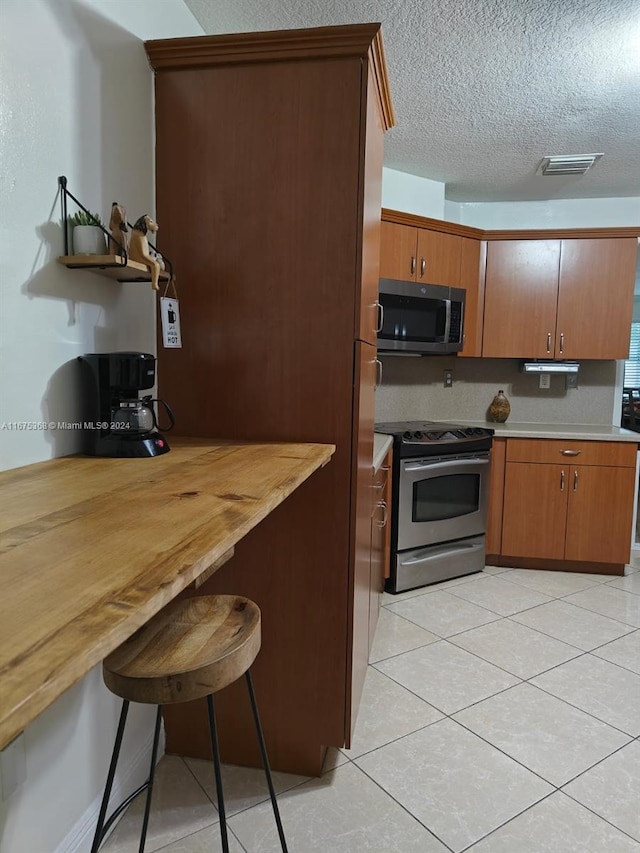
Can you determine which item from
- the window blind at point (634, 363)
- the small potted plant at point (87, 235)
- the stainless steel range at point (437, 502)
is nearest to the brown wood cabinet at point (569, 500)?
the stainless steel range at point (437, 502)

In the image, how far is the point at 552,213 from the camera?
401 centimetres

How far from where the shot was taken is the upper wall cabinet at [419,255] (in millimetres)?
3305

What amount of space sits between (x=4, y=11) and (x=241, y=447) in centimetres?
106

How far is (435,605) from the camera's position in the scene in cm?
307

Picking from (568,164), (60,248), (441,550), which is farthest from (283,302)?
(568,164)

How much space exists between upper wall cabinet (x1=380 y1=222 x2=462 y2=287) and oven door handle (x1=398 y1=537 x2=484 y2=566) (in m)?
1.62

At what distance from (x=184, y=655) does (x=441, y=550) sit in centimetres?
257

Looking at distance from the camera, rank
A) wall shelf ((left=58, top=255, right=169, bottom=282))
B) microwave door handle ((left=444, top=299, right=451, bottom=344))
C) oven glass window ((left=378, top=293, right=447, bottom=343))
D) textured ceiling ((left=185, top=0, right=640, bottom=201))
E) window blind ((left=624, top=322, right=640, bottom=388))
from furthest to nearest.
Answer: window blind ((left=624, top=322, right=640, bottom=388)) < microwave door handle ((left=444, top=299, right=451, bottom=344)) < oven glass window ((left=378, top=293, right=447, bottom=343)) < textured ceiling ((left=185, top=0, right=640, bottom=201)) < wall shelf ((left=58, top=255, right=169, bottom=282))

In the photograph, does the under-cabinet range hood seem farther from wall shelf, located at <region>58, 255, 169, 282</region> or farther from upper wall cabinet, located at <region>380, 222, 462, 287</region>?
wall shelf, located at <region>58, 255, 169, 282</region>

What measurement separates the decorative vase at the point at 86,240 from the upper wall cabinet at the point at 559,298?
2977mm

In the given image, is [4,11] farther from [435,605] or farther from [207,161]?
[435,605]

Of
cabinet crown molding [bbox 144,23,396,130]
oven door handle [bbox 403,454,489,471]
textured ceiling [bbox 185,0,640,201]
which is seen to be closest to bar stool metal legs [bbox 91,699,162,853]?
cabinet crown molding [bbox 144,23,396,130]

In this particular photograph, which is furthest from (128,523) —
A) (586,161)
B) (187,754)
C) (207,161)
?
(586,161)

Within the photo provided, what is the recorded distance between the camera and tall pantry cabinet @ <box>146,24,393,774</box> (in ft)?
5.26
